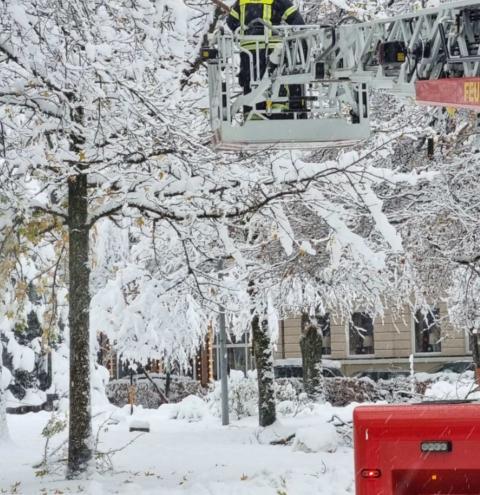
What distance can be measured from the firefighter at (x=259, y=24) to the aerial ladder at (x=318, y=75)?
0.12 ft

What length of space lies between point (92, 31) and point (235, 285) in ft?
25.8

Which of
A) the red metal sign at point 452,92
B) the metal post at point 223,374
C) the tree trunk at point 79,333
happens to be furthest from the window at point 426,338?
the red metal sign at point 452,92

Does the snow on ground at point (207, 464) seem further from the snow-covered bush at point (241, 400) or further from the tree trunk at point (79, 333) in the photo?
the snow-covered bush at point (241, 400)

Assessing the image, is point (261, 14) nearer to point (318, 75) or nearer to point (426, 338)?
point (318, 75)

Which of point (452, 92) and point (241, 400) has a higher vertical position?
point (452, 92)

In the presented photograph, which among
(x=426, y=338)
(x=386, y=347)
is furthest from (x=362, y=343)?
(x=426, y=338)

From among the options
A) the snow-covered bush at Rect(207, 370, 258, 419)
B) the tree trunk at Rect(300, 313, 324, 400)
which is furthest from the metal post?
the tree trunk at Rect(300, 313, 324, 400)

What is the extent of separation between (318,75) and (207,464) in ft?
21.8

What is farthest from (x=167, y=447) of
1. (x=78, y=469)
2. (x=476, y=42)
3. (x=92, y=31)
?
(x=476, y=42)

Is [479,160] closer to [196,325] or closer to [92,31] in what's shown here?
[92,31]

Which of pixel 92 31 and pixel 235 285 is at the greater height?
pixel 92 31

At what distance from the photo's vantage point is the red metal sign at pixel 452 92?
9.04m

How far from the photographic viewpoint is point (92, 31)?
11500 mm

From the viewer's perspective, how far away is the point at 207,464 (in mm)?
15734
